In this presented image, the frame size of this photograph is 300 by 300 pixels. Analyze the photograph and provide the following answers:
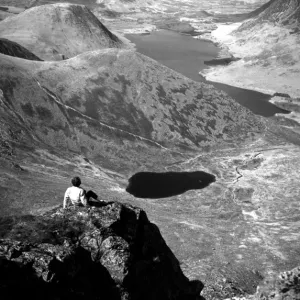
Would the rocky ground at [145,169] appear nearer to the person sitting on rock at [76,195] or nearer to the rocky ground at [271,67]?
the person sitting on rock at [76,195]

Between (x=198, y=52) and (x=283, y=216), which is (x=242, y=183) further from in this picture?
(x=198, y=52)

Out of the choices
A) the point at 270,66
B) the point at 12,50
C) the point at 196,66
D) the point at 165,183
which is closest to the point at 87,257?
the point at 165,183

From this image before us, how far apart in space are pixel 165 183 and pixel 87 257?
5791cm

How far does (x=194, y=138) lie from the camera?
306 feet

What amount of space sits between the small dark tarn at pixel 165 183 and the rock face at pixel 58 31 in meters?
73.8

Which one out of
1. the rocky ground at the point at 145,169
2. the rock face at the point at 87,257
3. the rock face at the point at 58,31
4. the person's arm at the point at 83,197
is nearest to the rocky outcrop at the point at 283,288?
the rocky ground at the point at 145,169

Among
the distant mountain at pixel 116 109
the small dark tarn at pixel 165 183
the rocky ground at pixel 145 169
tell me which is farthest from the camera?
the distant mountain at pixel 116 109

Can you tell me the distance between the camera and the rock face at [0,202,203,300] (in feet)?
52.2

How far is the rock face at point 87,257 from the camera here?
15.9 meters

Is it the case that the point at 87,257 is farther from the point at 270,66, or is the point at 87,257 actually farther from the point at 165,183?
the point at 270,66

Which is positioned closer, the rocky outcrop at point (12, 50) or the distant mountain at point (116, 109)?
the distant mountain at point (116, 109)

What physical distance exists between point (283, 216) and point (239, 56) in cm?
13584

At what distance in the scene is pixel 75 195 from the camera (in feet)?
67.5

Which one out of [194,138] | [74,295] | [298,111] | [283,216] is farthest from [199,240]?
[298,111]
